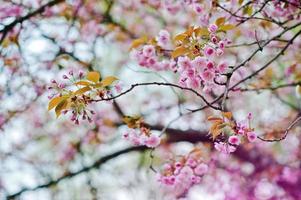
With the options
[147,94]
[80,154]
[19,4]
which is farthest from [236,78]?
[147,94]

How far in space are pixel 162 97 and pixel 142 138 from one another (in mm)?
4663

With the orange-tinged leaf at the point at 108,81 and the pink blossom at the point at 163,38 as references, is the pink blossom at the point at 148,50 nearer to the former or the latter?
the pink blossom at the point at 163,38

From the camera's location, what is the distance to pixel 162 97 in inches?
288

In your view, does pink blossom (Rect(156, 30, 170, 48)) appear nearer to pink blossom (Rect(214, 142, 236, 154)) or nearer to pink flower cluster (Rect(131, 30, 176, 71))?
pink flower cluster (Rect(131, 30, 176, 71))

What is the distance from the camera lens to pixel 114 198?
6227 millimetres

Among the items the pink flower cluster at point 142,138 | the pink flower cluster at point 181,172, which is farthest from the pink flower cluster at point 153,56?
the pink flower cluster at point 181,172

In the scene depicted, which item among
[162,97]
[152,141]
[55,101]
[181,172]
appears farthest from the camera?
[162,97]

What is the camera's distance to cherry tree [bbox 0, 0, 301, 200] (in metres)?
2.15

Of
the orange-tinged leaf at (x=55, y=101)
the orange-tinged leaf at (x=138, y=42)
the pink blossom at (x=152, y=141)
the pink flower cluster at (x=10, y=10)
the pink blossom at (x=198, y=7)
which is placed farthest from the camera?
the pink flower cluster at (x=10, y=10)

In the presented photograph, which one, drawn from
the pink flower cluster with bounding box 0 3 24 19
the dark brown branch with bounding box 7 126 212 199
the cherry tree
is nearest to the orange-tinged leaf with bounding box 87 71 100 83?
the cherry tree

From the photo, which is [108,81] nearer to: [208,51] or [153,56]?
[208,51]

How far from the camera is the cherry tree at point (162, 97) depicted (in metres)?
2.15

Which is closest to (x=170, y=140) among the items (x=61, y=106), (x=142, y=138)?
(x=142, y=138)

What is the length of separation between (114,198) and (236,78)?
374cm
